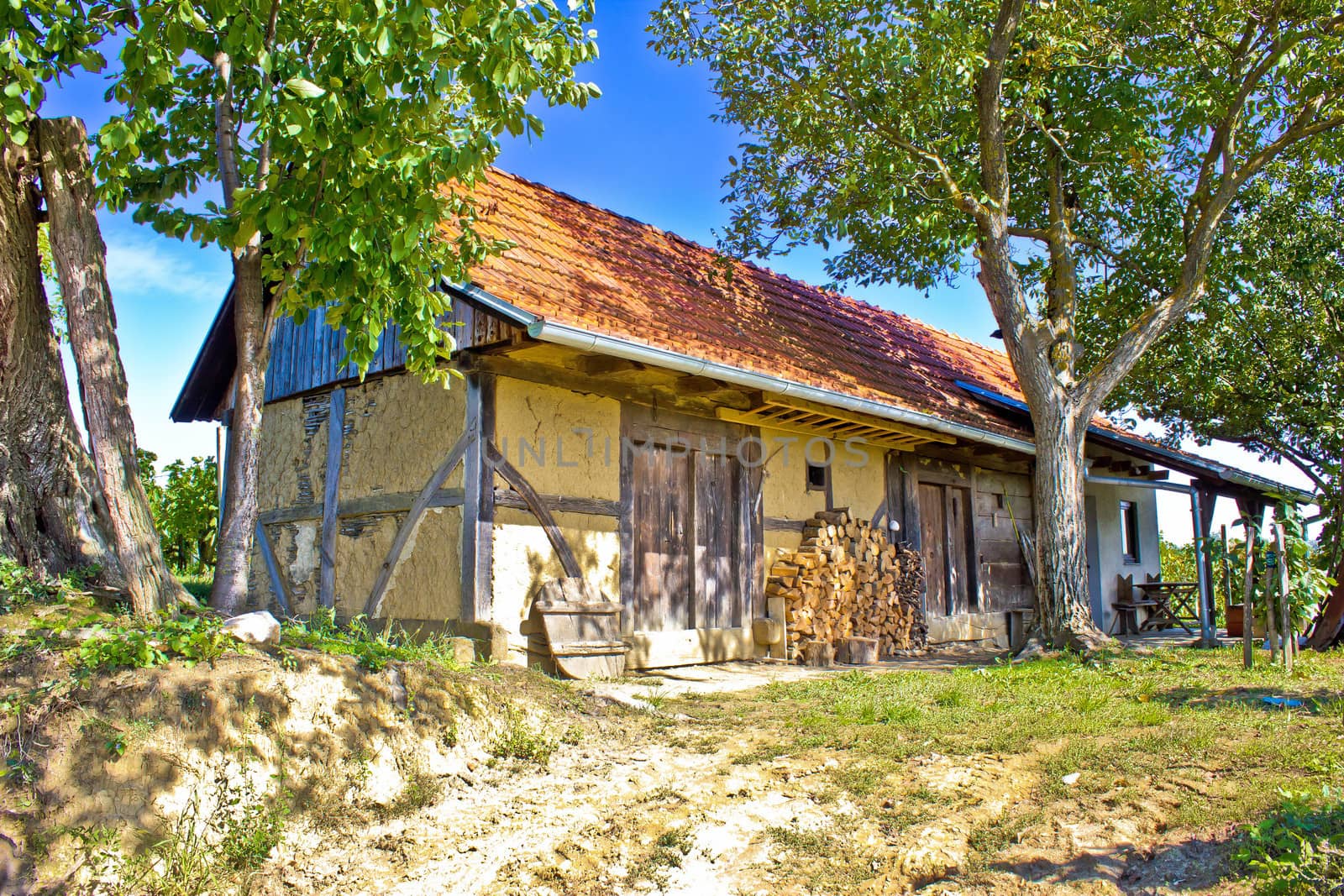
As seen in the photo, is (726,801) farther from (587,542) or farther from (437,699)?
(587,542)

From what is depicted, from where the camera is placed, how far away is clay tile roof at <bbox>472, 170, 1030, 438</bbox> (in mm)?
7258

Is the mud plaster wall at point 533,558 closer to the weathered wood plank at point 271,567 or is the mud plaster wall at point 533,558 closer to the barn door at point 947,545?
the weathered wood plank at point 271,567

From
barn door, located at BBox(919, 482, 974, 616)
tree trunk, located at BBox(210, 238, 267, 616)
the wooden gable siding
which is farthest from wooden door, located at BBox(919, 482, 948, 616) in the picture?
tree trunk, located at BBox(210, 238, 267, 616)

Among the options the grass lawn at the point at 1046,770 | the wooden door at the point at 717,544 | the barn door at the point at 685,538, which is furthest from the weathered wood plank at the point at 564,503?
the grass lawn at the point at 1046,770

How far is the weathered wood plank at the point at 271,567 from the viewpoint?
863 cm

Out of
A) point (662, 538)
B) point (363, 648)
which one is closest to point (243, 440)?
point (363, 648)

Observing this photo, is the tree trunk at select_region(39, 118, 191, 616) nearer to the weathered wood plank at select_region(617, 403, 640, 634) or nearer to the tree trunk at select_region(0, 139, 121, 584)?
the tree trunk at select_region(0, 139, 121, 584)

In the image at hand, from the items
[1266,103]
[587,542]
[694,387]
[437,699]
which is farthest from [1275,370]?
[437,699]

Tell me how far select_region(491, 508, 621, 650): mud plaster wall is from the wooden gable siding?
1.35 m

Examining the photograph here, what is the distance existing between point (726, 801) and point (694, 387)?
4.73 meters

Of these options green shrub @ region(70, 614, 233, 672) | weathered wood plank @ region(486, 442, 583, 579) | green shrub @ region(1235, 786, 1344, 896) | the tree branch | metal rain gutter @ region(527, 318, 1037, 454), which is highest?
the tree branch

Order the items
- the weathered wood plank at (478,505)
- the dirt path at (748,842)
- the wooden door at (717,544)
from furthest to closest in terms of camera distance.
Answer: the wooden door at (717,544) < the weathered wood plank at (478,505) < the dirt path at (748,842)

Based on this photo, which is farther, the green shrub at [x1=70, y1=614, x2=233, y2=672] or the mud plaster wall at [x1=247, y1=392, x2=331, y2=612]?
the mud plaster wall at [x1=247, y1=392, x2=331, y2=612]

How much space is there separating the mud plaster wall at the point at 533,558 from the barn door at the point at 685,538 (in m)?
0.30
